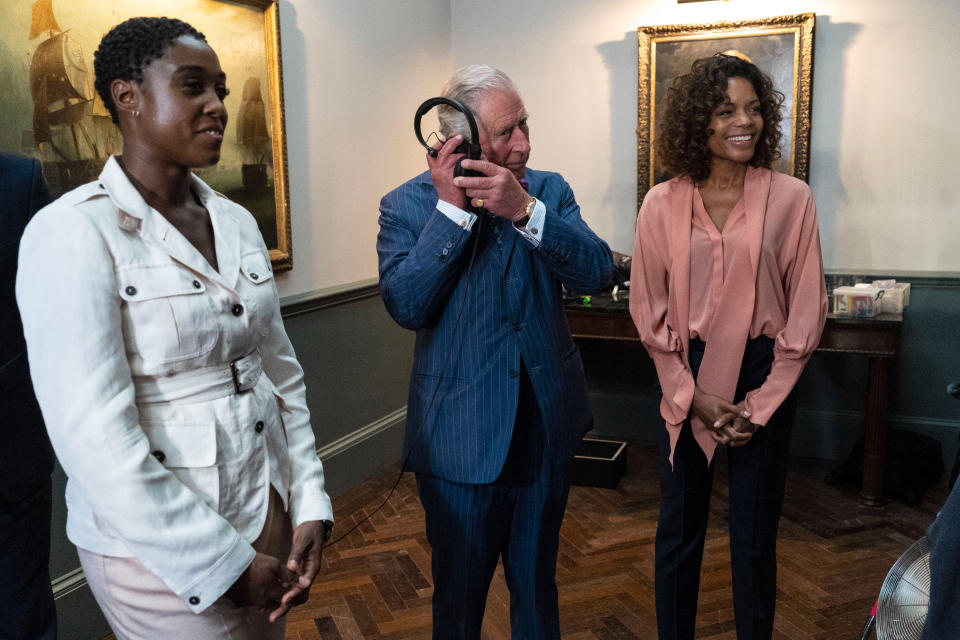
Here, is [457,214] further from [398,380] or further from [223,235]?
[398,380]

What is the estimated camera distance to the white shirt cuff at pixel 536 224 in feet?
6.17

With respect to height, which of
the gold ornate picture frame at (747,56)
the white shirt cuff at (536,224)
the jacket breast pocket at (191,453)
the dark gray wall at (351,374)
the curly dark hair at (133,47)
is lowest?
the dark gray wall at (351,374)

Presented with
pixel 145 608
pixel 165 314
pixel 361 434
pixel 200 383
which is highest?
pixel 165 314

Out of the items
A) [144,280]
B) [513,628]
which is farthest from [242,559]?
[513,628]

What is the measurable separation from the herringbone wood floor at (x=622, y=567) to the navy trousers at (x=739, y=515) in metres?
0.59

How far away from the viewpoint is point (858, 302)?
13.7 feet

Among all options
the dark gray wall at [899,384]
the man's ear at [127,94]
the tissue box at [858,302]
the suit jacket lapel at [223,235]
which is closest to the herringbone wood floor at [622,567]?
the dark gray wall at [899,384]

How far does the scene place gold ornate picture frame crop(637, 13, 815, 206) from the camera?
469 centimetres

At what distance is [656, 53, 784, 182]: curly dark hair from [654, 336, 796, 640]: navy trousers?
0.56m

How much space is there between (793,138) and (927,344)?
4.68ft

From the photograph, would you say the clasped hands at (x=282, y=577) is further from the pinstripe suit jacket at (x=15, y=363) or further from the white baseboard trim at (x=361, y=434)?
the white baseboard trim at (x=361, y=434)

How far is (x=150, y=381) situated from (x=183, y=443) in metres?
0.12

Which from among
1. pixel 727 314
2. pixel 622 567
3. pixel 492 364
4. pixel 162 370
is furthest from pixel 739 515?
pixel 162 370

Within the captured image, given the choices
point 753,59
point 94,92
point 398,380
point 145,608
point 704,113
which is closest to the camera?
point 145,608
